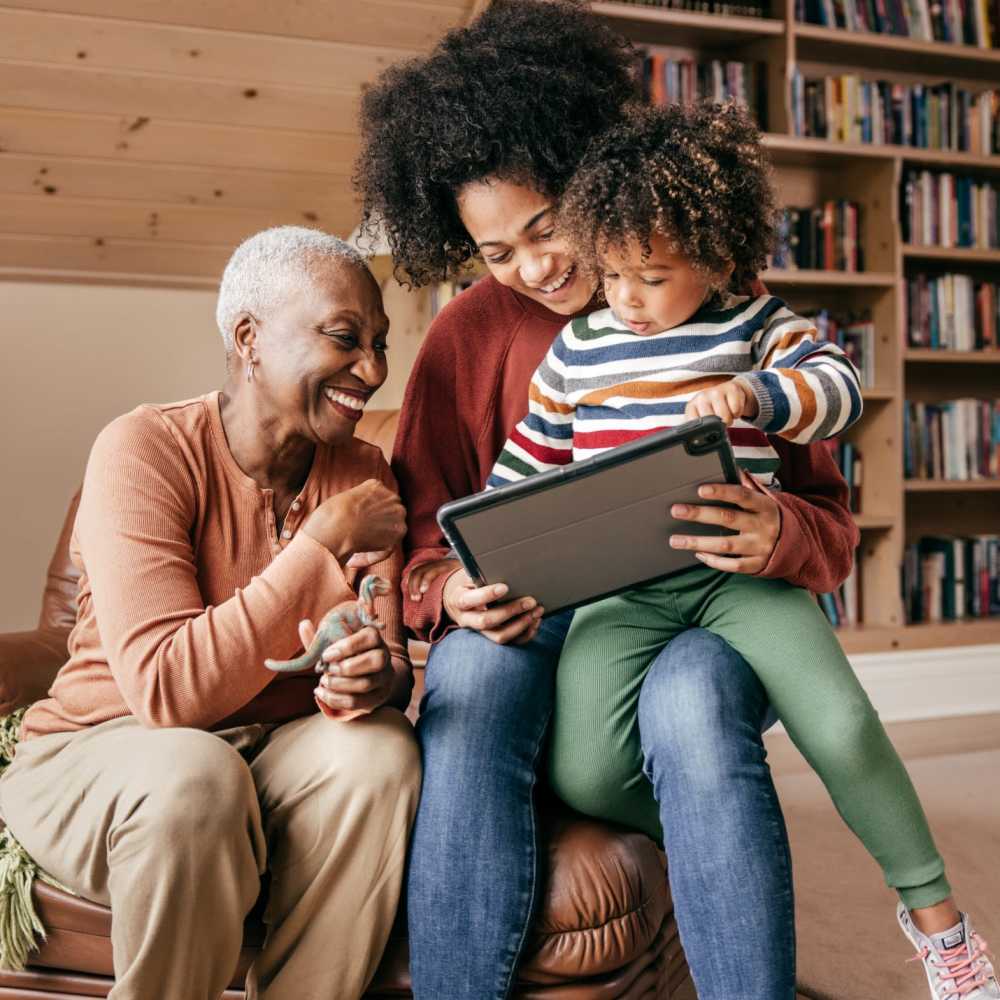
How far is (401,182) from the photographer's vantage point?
1582 millimetres

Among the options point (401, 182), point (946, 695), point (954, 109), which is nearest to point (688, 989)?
point (401, 182)

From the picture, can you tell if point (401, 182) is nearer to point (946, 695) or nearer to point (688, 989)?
point (688, 989)

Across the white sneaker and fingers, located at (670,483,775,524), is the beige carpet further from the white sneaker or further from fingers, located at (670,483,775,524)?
fingers, located at (670,483,775,524)

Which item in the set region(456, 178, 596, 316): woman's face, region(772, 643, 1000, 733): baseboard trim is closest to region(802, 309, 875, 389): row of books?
region(772, 643, 1000, 733): baseboard trim

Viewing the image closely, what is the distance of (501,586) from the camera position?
1231 millimetres

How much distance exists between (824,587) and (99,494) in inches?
32.8

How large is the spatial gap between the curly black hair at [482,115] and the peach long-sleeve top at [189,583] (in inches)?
15.0

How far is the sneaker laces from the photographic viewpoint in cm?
115

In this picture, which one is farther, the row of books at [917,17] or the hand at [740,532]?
the row of books at [917,17]

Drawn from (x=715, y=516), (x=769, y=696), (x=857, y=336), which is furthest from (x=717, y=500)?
(x=857, y=336)

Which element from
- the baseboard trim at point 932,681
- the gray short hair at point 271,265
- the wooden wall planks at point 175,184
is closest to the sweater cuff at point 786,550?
the gray short hair at point 271,265

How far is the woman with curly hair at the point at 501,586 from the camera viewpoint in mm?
1087

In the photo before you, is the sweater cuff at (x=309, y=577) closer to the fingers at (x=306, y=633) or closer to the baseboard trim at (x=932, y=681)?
the fingers at (x=306, y=633)

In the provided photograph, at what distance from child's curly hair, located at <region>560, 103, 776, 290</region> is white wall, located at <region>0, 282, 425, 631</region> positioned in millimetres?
1768
